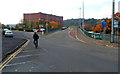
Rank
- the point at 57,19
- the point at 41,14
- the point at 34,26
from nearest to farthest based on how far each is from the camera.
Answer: the point at 34,26 < the point at 41,14 < the point at 57,19

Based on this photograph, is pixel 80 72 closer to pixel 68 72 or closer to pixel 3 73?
pixel 68 72

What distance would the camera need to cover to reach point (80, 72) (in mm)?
6719

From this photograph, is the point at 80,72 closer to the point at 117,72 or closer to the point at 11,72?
the point at 117,72

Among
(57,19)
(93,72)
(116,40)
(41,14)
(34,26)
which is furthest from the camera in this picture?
(57,19)

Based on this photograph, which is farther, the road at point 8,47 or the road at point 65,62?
the road at point 8,47

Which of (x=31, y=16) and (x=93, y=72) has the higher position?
(x=31, y=16)

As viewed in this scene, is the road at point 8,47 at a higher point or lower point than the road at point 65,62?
higher

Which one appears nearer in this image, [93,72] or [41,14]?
[93,72]

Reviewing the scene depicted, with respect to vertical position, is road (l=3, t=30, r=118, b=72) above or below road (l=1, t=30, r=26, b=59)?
below

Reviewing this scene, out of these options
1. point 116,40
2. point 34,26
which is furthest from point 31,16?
point 116,40

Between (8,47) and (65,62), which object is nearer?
(65,62)

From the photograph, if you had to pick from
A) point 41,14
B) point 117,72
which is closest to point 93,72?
point 117,72

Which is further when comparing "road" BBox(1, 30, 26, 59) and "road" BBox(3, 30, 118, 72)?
"road" BBox(1, 30, 26, 59)

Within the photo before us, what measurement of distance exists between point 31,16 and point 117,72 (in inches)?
5884
